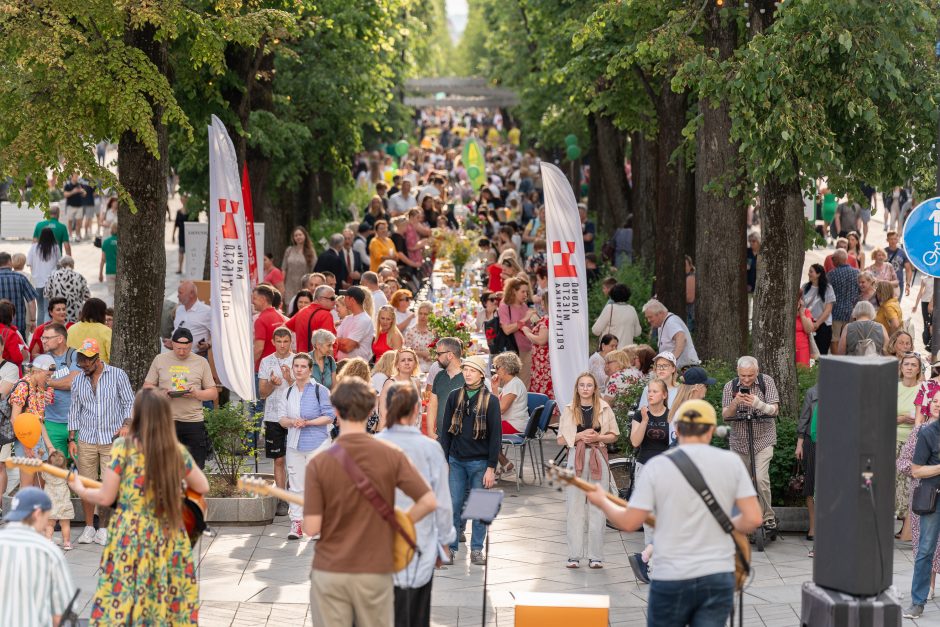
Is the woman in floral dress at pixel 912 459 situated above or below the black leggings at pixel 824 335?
below

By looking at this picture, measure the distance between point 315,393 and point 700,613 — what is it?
572cm

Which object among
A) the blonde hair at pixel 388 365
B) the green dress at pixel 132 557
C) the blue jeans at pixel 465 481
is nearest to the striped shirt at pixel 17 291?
the blonde hair at pixel 388 365

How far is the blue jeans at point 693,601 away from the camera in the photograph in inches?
288

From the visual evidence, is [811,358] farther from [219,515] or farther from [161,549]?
[161,549]

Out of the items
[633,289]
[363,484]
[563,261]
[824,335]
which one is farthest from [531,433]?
[633,289]

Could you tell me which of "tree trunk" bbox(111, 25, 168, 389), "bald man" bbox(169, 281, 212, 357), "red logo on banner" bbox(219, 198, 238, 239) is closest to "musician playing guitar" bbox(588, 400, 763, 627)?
"red logo on banner" bbox(219, 198, 238, 239)

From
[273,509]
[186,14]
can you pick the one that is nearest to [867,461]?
[273,509]

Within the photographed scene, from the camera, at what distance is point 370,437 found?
7262 millimetres

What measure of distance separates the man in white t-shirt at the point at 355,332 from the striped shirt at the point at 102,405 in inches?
137

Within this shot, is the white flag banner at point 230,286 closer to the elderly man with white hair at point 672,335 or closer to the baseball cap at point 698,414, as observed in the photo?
the elderly man with white hair at point 672,335

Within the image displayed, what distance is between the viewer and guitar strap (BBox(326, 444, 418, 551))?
23.3 ft

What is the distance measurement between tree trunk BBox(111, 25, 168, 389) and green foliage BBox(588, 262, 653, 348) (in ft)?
28.6

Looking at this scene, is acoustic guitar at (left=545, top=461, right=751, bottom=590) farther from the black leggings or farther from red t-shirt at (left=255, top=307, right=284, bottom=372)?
the black leggings

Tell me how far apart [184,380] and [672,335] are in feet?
19.0
